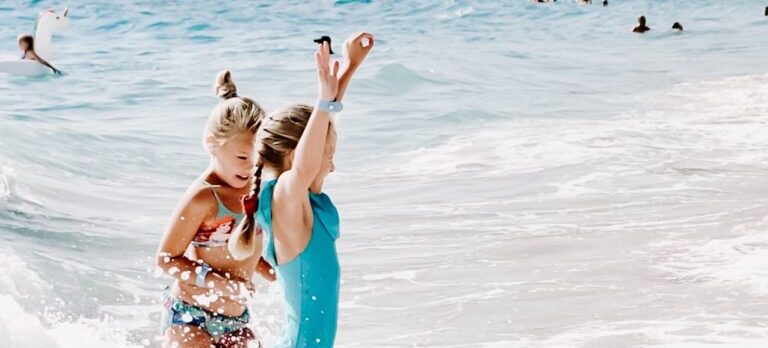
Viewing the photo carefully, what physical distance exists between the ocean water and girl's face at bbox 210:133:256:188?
1.91 m

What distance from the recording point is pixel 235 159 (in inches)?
158

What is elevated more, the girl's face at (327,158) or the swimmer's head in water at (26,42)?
the girl's face at (327,158)

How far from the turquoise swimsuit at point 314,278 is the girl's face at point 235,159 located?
0.46m

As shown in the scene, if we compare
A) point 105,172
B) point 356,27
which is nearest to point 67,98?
point 105,172

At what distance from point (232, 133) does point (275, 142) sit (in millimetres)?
461

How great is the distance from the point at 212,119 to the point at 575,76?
21.1 meters

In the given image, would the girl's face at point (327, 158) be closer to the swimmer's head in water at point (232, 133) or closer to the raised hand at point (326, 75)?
the raised hand at point (326, 75)

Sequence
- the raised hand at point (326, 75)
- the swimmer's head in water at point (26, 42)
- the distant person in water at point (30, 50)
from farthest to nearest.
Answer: the swimmer's head in water at point (26, 42)
the distant person in water at point (30, 50)
the raised hand at point (326, 75)

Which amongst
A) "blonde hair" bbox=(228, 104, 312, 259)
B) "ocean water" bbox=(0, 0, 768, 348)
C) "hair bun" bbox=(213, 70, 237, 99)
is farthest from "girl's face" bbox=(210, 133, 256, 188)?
"ocean water" bbox=(0, 0, 768, 348)

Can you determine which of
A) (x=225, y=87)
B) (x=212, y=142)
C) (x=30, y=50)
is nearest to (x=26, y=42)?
(x=30, y=50)

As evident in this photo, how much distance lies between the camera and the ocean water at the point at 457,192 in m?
7.21

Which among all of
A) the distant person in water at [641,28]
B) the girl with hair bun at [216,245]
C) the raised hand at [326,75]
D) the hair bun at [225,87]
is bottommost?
the distant person in water at [641,28]

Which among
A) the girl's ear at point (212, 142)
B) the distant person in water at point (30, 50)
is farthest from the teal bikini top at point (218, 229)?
the distant person in water at point (30, 50)

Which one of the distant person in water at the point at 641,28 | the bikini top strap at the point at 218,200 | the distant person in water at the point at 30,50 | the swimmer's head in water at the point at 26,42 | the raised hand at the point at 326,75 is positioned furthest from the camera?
the distant person in water at the point at 641,28
